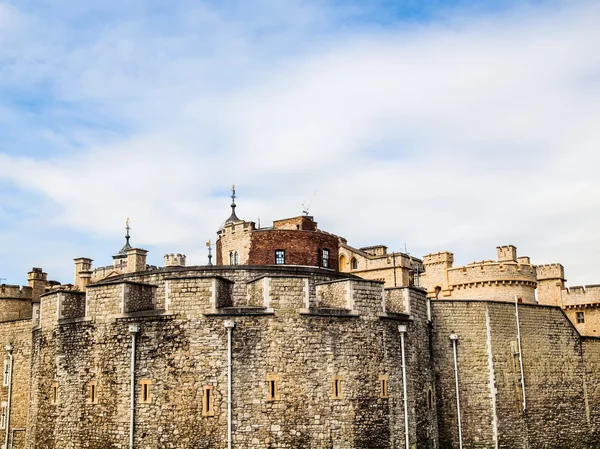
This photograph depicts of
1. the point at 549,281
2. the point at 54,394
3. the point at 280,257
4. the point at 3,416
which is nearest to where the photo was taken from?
the point at 54,394

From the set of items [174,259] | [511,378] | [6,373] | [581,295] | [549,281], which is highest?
[174,259]

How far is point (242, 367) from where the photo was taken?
2697 cm

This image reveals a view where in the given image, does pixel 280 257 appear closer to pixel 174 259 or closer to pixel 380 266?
pixel 380 266

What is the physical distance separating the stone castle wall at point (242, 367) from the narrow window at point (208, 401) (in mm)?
77

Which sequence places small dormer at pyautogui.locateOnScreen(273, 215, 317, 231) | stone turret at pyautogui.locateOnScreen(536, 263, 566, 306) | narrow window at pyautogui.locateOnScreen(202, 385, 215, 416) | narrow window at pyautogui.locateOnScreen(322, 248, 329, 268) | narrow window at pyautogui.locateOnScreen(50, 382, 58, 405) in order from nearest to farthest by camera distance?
narrow window at pyautogui.locateOnScreen(202, 385, 215, 416) < narrow window at pyautogui.locateOnScreen(50, 382, 58, 405) < narrow window at pyautogui.locateOnScreen(322, 248, 329, 268) < small dormer at pyautogui.locateOnScreen(273, 215, 317, 231) < stone turret at pyautogui.locateOnScreen(536, 263, 566, 306)

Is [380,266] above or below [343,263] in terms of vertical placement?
below

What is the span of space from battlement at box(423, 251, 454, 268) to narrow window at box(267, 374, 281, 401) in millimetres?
27067

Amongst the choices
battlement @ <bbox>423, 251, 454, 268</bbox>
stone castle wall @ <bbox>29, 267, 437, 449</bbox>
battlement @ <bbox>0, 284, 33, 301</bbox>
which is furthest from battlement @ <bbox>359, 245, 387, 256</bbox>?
stone castle wall @ <bbox>29, 267, 437, 449</bbox>

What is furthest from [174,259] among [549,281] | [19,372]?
[549,281]

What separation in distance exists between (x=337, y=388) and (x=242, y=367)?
11.3 ft

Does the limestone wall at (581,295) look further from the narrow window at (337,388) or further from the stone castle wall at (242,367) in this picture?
the narrow window at (337,388)

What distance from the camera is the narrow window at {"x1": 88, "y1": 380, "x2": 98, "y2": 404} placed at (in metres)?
28.3

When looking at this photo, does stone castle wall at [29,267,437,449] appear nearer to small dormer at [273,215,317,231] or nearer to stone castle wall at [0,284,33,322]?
small dormer at [273,215,317,231]

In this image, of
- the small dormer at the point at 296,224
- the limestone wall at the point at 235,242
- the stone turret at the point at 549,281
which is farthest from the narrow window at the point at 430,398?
the stone turret at the point at 549,281
